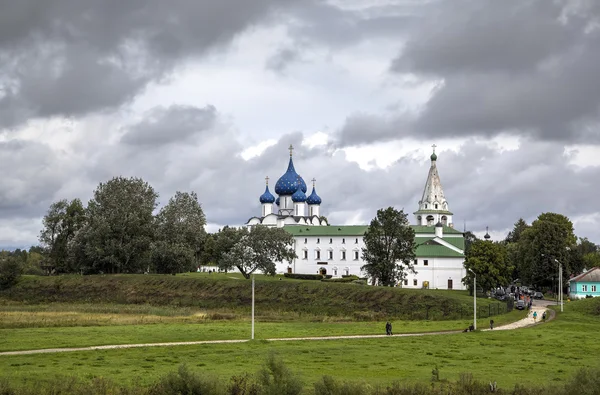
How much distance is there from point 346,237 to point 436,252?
59.6 ft

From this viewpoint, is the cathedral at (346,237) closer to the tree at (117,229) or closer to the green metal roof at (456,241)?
the green metal roof at (456,241)

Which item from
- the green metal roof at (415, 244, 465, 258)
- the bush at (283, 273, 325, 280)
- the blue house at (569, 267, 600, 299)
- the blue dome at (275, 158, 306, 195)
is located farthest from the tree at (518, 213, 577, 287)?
the blue dome at (275, 158, 306, 195)

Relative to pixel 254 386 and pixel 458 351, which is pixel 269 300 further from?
pixel 254 386

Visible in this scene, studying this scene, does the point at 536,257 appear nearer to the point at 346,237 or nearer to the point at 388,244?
the point at 388,244

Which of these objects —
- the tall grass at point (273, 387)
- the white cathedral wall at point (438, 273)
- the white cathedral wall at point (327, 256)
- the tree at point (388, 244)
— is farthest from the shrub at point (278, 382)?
the white cathedral wall at point (327, 256)

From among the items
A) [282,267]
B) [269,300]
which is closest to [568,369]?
[269,300]

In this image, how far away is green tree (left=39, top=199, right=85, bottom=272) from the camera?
114 metres

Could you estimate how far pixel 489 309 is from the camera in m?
68.0

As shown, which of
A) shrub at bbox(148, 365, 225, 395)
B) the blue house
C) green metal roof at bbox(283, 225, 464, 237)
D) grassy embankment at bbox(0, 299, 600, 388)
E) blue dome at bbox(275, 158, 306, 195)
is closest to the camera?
shrub at bbox(148, 365, 225, 395)

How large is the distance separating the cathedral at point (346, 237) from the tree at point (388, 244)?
14806 millimetres

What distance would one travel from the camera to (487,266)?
297 feet

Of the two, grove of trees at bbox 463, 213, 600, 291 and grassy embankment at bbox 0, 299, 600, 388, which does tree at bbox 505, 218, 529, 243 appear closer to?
grove of trees at bbox 463, 213, 600, 291

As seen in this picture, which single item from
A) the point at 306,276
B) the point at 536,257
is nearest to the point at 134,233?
the point at 306,276

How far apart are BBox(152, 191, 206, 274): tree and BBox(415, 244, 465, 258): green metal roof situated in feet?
111
